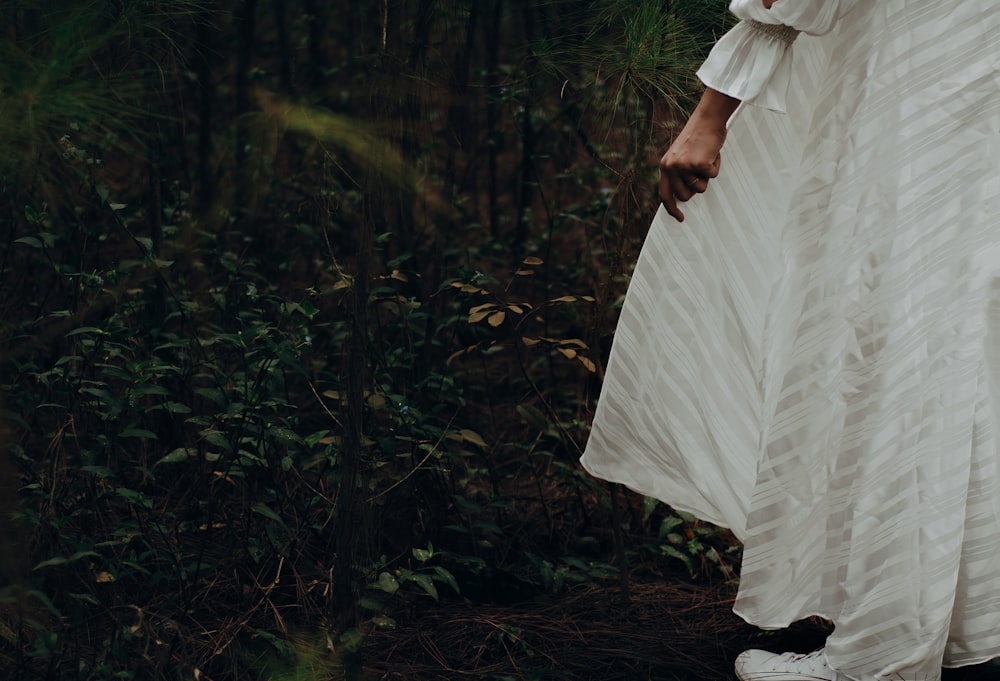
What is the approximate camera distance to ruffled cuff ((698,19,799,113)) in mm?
1369

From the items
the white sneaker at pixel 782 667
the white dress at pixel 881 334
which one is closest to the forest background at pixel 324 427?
the white sneaker at pixel 782 667

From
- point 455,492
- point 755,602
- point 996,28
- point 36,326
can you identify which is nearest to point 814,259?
point 996,28

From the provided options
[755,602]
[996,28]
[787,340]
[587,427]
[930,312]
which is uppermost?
[996,28]

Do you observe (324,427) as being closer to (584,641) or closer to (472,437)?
(472,437)

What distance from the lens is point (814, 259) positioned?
57.1 inches

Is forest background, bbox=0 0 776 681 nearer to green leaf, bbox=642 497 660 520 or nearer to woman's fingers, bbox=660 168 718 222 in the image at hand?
green leaf, bbox=642 497 660 520

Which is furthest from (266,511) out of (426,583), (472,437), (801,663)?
(801,663)

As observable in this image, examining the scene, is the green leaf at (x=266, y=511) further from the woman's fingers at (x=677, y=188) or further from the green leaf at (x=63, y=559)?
the woman's fingers at (x=677, y=188)

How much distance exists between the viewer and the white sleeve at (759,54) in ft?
4.43

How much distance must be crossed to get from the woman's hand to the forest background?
14.9 inches

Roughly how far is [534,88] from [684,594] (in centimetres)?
121

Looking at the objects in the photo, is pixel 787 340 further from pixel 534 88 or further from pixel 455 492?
pixel 534 88

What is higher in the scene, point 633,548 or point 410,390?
point 410,390

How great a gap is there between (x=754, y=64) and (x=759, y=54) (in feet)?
0.05
